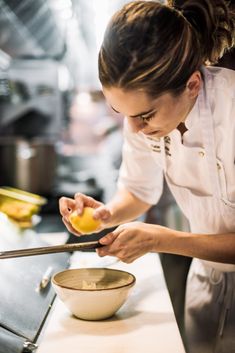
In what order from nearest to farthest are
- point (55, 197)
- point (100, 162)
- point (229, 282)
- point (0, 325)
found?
1. point (0, 325)
2. point (229, 282)
3. point (55, 197)
4. point (100, 162)

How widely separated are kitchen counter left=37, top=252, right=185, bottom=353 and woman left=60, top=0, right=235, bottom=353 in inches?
6.7

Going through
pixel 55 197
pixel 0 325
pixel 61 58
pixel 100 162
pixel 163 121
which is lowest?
pixel 100 162

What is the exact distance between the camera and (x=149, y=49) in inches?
59.6

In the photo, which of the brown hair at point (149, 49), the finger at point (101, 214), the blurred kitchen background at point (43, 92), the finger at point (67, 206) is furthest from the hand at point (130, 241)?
the blurred kitchen background at point (43, 92)

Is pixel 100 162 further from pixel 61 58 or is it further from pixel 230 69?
pixel 230 69

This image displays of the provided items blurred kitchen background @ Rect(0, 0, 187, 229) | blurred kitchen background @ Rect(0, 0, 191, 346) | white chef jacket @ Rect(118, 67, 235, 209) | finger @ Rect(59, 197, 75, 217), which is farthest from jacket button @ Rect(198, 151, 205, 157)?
blurred kitchen background @ Rect(0, 0, 187, 229)

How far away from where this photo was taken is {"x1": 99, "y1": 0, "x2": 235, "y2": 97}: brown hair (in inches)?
59.5

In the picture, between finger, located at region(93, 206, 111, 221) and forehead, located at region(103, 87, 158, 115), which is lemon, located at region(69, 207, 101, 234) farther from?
forehead, located at region(103, 87, 158, 115)

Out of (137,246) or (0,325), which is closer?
(0,325)

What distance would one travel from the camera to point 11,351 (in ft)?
4.36

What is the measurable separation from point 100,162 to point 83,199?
287 inches

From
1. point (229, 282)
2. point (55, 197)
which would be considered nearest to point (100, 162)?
point (55, 197)

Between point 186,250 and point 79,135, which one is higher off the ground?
point 186,250

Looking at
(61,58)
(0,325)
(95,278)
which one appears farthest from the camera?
A: (61,58)
